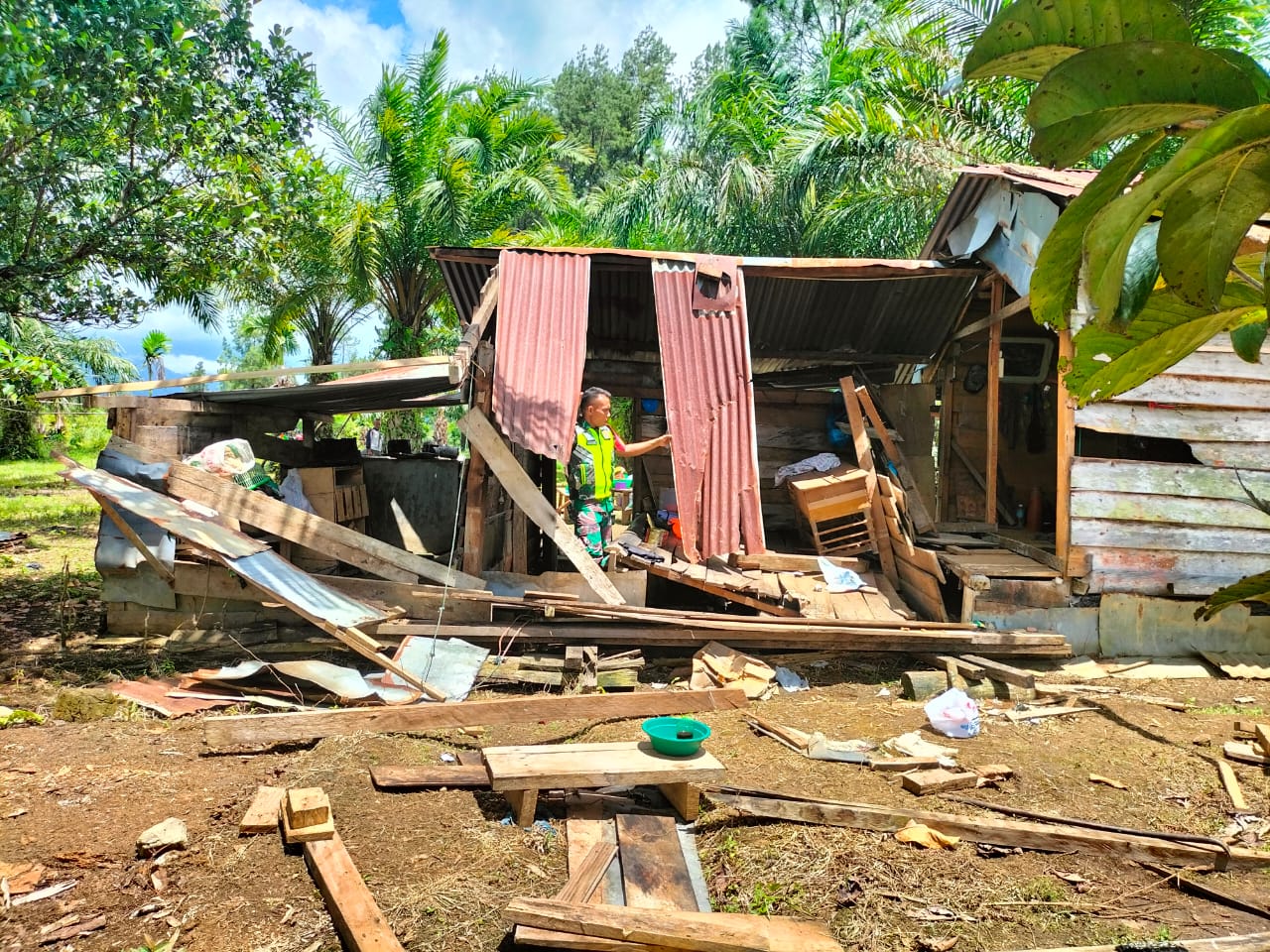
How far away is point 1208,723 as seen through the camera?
6.02m

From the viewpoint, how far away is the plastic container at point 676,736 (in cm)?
431

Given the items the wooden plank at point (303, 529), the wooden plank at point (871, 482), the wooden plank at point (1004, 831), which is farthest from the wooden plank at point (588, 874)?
the wooden plank at point (871, 482)

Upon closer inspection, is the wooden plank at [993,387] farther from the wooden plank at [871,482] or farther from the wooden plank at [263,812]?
the wooden plank at [263,812]

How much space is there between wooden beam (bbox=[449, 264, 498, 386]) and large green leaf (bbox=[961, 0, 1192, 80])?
195 inches

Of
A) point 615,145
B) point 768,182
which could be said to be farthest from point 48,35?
point 615,145

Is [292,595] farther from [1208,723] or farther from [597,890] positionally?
[1208,723]

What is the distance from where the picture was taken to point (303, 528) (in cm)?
662

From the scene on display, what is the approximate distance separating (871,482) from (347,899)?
6.60 meters

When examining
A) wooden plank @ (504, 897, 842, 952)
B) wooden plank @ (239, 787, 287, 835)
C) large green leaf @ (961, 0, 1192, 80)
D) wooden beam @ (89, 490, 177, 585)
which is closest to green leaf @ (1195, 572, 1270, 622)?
large green leaf @ (961, 0, 1192, 80)

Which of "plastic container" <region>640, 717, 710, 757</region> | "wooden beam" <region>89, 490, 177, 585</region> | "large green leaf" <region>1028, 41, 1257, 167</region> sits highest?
"large green leaf" <region>1028, 41, 1257, 167</region>

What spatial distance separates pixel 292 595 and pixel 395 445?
5.97 m

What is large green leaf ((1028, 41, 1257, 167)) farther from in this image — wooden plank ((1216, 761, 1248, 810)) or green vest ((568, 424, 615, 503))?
green vest ((568, 424, 615, 503))

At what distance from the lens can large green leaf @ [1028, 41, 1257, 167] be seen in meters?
1.09

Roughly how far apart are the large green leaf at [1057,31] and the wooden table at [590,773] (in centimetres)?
355
